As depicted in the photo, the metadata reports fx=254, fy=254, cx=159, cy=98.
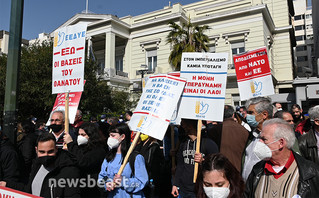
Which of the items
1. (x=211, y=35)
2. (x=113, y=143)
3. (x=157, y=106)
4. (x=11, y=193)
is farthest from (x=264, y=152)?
(x=211, y=35)

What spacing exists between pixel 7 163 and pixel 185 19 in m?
24.7

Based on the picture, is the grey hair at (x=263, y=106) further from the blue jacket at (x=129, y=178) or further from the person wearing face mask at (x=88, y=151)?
the person wearing face mask at (x=88, y=151)

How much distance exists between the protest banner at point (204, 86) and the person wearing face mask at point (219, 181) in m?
1.55

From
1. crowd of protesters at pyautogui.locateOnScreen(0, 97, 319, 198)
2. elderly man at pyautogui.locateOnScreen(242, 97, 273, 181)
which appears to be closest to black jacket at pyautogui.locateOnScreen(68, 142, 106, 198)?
crowd of protesters at pyautogui.locateOnScreen(0, 97, 319, 198)

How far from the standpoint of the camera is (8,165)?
3.18m

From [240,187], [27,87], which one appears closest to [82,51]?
[240,187]

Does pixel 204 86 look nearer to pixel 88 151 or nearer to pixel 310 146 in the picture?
pixel 310 146

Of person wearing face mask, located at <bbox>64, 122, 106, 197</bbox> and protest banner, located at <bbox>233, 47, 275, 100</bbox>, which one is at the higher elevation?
protest banner, located at <bbox>233, 47, 275, 100</bbox>

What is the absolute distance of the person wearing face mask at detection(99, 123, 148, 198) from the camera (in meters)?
3.04

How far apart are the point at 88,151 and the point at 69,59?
1.74 metres

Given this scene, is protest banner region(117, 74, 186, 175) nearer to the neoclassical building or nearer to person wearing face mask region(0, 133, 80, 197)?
person wearing face mask region(0, 133, 80, 197)

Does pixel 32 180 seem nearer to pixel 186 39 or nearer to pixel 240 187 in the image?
pixel 240 187

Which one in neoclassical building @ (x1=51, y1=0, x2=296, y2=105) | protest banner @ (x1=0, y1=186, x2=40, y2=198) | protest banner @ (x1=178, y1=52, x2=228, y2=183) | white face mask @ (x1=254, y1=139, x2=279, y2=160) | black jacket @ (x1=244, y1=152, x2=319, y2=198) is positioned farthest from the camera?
neoclassical building @ (x1=51, y1=0, x2=296, y2=105)

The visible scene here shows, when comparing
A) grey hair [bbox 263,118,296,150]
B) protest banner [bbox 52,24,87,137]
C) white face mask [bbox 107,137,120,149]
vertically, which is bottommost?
white face mask [bbox 107,137,120,149]
